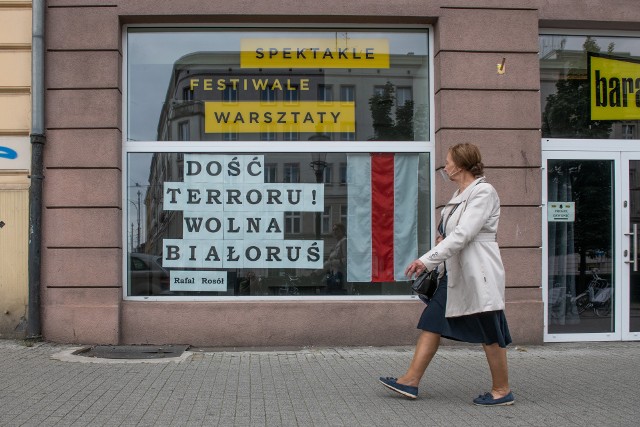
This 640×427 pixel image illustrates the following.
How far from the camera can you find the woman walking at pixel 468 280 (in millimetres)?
5004

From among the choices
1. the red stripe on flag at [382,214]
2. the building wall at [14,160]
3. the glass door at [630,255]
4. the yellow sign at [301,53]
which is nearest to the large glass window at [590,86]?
the glass door at [630,255]

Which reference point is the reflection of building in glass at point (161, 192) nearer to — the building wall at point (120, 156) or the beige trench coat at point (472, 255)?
the building wall at point (120, 156)

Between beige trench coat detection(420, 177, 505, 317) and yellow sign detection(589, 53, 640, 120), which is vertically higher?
yellow sign detection(589, 53, 640, 120)

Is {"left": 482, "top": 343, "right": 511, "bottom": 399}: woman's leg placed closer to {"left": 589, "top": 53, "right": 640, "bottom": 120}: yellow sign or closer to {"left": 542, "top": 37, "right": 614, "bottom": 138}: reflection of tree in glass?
{"left": 542, "top": 37, "right": 614, "bottom": 138}: reflection of tree in glass

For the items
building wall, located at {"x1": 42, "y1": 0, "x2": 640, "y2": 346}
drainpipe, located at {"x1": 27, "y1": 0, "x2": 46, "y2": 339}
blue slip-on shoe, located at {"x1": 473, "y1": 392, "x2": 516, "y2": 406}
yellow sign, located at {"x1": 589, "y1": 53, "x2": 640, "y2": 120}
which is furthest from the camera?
yellow sign, located at {"x1": 589, "y1": 53, "x2": 640, "y2": 120}

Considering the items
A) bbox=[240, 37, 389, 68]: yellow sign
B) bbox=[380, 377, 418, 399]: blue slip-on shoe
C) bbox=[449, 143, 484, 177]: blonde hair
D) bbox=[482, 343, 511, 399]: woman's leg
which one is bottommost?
bbox=[380, 377, 418, 399]: blue slip-on shoe

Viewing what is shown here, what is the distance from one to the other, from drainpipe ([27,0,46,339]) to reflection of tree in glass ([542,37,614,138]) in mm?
5798

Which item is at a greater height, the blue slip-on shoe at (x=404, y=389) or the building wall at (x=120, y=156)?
the building wall at (x=120, y=156)

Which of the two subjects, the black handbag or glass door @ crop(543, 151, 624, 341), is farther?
glass door @ crop(543, 151, 624, 341)

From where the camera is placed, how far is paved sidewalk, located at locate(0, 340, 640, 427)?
16.1 feet

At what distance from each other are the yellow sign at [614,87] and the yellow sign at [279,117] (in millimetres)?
2994

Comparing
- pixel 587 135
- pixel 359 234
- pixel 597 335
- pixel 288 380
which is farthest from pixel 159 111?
pixel 597 335

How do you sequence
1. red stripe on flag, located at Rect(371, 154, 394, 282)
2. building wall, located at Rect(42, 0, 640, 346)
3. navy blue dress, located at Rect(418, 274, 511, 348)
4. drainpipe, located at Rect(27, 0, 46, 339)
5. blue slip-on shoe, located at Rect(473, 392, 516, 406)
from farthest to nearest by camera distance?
red stripe on flag, located at Rect(371, 154, 394, 282)
building wall, located at Rect(42, 0, 640, 346)
drainpipe, located at Rect(27, 0, 46, 339)
blue slip-on shoe, located at Rect(473, 392, 516, 406)
navy blue dress, located at Rect(418, 274, 511, 348)

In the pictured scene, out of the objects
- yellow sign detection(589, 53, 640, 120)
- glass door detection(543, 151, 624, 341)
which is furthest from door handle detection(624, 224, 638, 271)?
yellow sign detection(589, 53, 640, 120)
